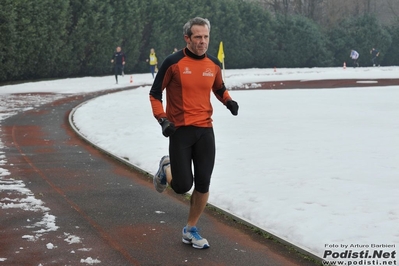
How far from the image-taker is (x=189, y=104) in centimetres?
629

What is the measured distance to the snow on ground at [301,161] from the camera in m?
6.83

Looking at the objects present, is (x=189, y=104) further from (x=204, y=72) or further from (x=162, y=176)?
(x=162, y=176)

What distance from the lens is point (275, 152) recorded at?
12039 mm

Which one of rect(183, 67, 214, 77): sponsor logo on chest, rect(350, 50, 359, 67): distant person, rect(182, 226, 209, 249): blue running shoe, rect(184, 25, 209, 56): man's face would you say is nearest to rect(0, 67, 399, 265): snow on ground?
rect(182, 226, 209, 249): blue running shoe

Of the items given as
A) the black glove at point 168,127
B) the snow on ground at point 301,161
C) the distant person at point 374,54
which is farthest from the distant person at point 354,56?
the black glove at point 168,127

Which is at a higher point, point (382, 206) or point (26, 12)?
point (26, 12)

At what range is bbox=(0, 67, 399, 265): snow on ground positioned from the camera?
6832 millimetres

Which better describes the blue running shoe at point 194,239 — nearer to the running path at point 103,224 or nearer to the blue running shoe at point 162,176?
the running path at point 103,224

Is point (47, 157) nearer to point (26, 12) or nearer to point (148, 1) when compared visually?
point (26, 12)

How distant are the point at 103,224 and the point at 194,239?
4.48 feet

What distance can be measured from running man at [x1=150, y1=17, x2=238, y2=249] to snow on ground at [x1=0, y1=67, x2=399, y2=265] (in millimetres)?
1190

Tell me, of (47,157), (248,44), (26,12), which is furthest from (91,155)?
(248,44)

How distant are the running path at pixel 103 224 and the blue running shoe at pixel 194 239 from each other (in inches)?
2.2

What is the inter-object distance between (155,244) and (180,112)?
1.34 meters
